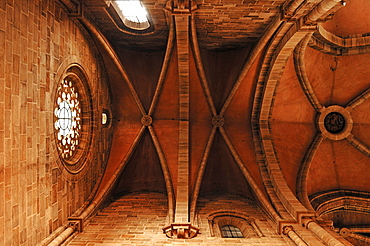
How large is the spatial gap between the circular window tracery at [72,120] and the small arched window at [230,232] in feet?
16.0

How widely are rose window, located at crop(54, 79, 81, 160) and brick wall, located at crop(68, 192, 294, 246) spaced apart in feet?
7.52

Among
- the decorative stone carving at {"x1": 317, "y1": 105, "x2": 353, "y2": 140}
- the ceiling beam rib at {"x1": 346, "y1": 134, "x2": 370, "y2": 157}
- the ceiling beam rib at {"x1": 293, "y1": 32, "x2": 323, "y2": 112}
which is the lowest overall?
the ceiling beam rib at {"x1": 346, "y1": 134, "x2": 370, "y2": 157}

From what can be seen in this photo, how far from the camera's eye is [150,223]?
320 inches

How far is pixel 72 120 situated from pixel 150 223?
3931mm

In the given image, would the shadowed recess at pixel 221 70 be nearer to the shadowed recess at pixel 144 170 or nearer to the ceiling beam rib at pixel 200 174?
the ceiling beam rib at pixel 200 174

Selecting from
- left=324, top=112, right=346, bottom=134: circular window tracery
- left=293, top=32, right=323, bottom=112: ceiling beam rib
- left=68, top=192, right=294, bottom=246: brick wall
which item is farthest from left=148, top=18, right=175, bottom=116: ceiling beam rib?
left=324, top=112, right=346, bottom=134: circular window tracery

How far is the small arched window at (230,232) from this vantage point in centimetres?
830

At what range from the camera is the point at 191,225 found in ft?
24.5

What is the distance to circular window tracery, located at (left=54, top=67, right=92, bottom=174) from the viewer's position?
7.24 meters

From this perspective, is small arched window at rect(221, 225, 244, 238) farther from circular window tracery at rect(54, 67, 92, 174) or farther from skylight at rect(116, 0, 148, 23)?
skylight at rect(116, 0, 148, 23)

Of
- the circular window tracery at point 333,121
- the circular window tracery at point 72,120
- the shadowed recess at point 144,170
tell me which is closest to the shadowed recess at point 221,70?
the shadowed recess at point 144,170

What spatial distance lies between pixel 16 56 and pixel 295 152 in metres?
9.47

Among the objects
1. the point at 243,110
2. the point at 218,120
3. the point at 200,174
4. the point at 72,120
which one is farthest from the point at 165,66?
the point at 200,174

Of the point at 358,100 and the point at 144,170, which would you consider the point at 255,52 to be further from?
the point at 144,170
